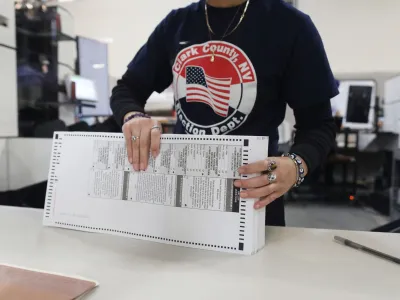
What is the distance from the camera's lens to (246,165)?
54 cm

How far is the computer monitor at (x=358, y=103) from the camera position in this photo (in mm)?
3311

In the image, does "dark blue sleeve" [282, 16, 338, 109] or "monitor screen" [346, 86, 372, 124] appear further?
"monitor screen" [346, 86, 372, 124]

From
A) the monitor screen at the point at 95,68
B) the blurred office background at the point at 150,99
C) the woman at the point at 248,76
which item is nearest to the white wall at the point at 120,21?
the blurred office background at the point at 150,99

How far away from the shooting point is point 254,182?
532mm

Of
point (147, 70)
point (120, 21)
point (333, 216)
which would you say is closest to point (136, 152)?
point (147, 70)

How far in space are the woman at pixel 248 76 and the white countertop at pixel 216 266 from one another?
5.8 inches

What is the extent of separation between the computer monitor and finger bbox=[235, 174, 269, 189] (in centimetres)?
300

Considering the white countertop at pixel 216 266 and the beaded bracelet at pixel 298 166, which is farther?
the beaded bracelet at pixel 298 166

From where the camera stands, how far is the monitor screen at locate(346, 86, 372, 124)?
3.31m

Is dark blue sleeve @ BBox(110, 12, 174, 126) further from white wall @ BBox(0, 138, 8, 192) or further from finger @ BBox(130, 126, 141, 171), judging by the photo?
white wall @ BBox(0, 138, 8, 192)

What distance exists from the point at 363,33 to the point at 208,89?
3.81 meters

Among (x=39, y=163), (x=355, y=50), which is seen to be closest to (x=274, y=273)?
(x=39, y=163)

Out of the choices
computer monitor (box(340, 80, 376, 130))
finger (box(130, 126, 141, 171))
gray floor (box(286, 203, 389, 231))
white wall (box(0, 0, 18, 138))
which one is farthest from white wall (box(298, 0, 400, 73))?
finger (box(130, 126, 141, 171))

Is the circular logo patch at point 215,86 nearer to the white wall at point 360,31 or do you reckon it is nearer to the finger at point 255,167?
the finger at point 255,167
